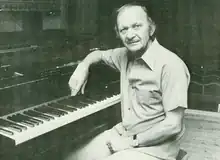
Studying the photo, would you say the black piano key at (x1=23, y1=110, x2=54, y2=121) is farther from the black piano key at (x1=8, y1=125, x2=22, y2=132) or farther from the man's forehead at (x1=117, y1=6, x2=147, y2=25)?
the man's forehead at (x1=117, y1=6, x2=147, y2=25)

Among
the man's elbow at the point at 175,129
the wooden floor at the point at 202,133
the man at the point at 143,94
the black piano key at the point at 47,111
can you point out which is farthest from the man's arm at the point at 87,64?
the wooden floor at the point at 202,133

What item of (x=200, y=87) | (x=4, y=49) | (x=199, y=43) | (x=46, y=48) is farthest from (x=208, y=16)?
(x=4, y=49)

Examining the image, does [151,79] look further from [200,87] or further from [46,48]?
[200,87]

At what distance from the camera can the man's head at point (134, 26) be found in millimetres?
1093

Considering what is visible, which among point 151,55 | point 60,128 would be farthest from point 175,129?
point 60,128

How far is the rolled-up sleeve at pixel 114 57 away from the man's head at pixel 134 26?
21 cm

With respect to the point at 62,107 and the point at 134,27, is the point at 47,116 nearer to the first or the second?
the point at 62,107

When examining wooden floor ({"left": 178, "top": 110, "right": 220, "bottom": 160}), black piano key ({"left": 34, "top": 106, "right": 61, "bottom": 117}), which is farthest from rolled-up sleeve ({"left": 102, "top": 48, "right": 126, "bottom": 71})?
wooden floor ({"left": 178, "top": 110, "right": 220, "bottom": 160})

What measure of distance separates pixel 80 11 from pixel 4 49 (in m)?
0.38

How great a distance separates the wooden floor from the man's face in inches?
39.9

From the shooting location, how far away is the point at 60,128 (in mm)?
1356

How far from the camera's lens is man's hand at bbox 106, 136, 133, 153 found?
1.18 m

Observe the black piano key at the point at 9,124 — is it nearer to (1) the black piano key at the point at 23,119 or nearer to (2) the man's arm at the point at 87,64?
(1) the black piano key at the point at 23,119

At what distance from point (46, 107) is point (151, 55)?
16.2 inches
